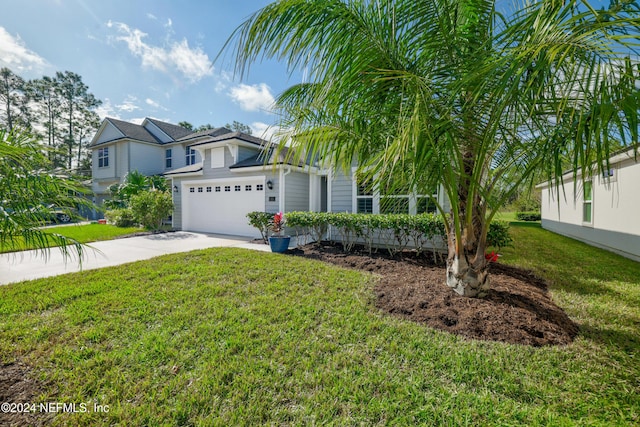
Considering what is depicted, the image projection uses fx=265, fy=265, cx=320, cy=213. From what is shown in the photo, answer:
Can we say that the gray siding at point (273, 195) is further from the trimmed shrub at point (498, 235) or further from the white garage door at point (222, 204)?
the trimmed shrub at point (498, 235)

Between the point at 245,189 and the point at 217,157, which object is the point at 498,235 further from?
the point at 217,157

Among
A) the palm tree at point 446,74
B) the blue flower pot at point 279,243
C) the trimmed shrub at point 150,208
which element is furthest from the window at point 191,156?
the palm tree at point 446,74

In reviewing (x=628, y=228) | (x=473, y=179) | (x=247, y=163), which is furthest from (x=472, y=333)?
(x=247, y=163)

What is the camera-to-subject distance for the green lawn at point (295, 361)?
2.04 metres

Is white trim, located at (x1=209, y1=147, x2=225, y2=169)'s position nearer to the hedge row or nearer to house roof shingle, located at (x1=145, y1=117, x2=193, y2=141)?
the hedge row

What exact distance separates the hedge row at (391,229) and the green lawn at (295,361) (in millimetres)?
2348

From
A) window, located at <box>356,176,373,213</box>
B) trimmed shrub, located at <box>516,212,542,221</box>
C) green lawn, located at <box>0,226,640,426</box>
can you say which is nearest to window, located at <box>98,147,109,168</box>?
green lawn, located at <box>0,226,640,426</box>

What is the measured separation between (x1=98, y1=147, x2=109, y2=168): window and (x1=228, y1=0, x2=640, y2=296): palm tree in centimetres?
2443

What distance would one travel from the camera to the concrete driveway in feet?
19.4

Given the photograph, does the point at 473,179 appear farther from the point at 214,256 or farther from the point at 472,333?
the point at 214,256

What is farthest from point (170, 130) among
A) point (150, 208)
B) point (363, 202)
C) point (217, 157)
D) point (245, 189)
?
point (363, 202)

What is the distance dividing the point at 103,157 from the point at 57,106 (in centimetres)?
1662

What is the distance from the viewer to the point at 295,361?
2.64m

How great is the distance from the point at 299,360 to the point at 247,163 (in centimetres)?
1010
